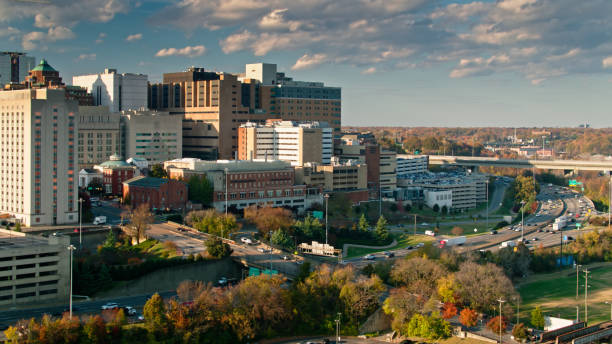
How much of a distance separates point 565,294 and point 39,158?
5877 cm

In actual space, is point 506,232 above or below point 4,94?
below

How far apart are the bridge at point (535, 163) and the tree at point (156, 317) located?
132414mm

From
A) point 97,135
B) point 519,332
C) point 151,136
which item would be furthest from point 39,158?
point 519,332

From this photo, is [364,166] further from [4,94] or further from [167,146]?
[4,94]

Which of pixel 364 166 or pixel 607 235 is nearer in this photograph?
pixel 607 235

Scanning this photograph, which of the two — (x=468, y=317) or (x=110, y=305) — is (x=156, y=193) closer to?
(x=110, y=305)

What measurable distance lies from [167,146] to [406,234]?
5069 centimetres

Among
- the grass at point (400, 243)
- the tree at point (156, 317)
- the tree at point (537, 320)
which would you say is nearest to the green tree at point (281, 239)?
the grass at point (400, 243)

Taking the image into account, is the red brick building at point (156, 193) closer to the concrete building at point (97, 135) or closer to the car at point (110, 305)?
the concrete building at point (97, 135)

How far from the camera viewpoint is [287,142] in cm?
13700

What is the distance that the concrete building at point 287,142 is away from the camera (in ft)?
444

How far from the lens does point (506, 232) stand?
11756 centimetres

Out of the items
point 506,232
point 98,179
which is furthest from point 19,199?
point 506,232

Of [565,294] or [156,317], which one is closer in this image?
[156,317]
